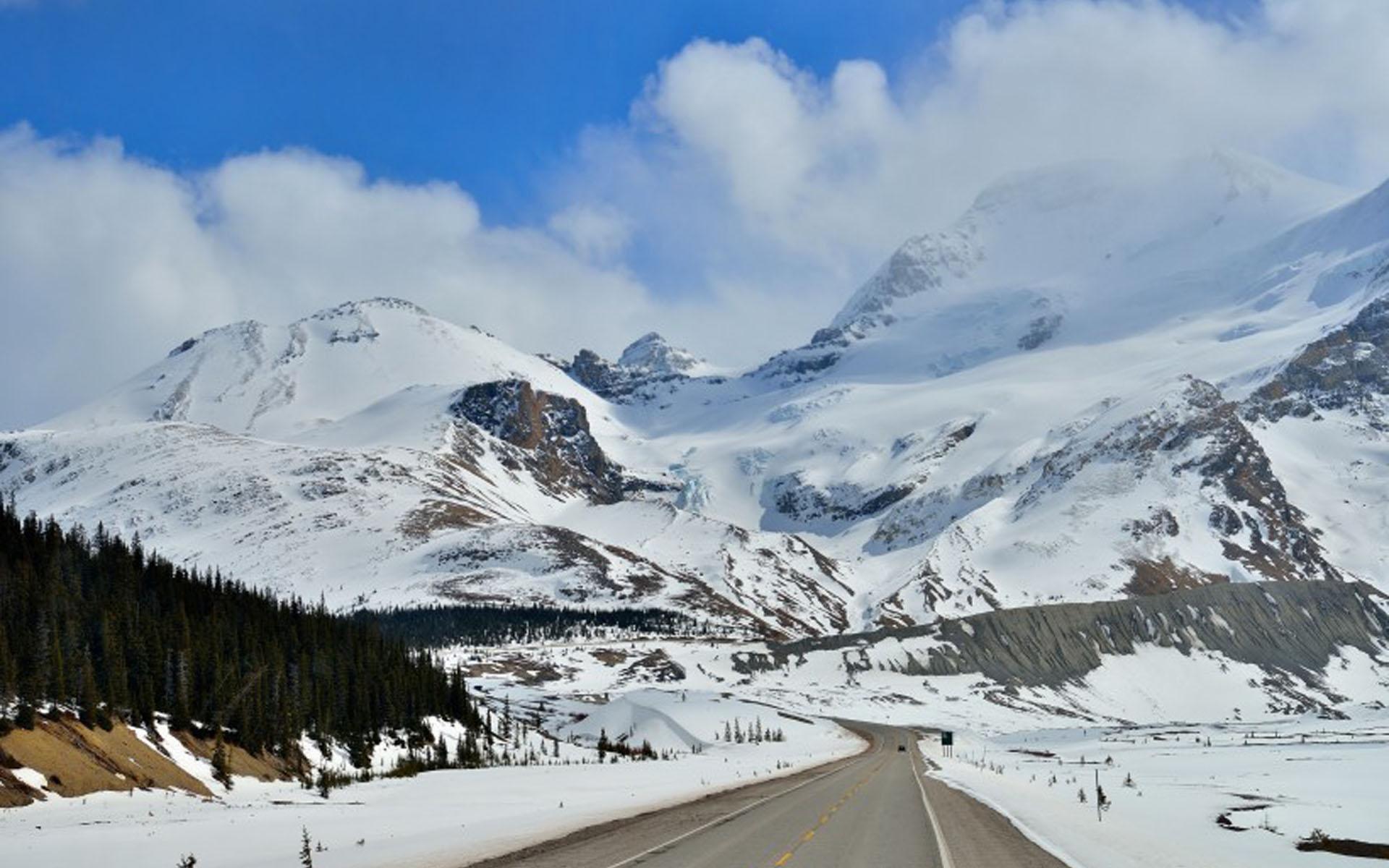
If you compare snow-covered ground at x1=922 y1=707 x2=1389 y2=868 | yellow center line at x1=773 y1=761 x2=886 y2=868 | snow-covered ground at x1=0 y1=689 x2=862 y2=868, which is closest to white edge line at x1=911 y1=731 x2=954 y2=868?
snow-covered ground at x1=922 y1=707 x2=1389 y2=868

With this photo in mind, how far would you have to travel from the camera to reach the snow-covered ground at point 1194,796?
94.5ft

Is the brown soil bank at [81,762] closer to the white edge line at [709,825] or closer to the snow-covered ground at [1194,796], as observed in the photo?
the white edge line at [709,825]

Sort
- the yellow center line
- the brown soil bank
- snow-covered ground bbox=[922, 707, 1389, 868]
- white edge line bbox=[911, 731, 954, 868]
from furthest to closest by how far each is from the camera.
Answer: the brown soil bank
snow-covered ground bbox=[922, 707, 1389, 868]
the yellow center line
white edge line bbox=[911, 731, 954, 868]

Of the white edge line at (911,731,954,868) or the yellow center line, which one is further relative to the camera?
the yellow center line

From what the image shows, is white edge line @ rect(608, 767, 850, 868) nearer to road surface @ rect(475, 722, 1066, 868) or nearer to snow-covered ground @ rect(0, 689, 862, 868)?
road surface @ rect(475, 722, 1066, 868)

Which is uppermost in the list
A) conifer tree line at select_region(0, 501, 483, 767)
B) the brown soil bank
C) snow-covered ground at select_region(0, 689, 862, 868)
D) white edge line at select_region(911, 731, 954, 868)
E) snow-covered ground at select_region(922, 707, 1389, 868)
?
conifer tree line at select_region(0, 501, 483, 767)

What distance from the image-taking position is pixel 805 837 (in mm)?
30328

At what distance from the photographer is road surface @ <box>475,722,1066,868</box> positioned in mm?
25609

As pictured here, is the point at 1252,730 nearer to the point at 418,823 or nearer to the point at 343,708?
the point at 343,708

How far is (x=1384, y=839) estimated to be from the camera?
97.2 ft

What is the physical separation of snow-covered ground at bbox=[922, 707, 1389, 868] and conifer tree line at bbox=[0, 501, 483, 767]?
124 ft

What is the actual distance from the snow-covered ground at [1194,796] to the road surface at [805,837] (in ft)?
5.13

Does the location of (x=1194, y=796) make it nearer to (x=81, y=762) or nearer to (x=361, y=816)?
(x=361, y=816)

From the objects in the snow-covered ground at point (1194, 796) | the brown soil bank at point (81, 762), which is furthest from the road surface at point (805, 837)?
the brown soil bank at point (81, 762)
